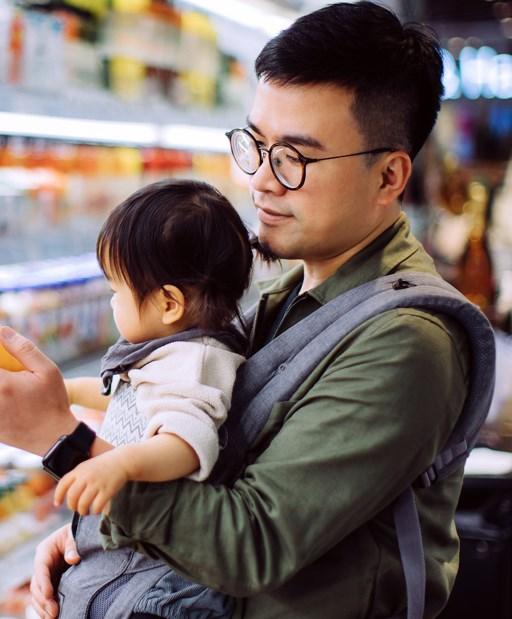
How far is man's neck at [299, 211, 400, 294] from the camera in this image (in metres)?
1.50

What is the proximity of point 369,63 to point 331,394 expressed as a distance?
0.51m

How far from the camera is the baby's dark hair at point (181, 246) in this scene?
1354mm

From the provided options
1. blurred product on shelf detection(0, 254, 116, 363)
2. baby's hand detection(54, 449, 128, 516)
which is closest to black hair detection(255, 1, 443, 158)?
baby's hand detection(54, 449, 128, 516)

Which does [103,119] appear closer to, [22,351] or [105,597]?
[22,351]

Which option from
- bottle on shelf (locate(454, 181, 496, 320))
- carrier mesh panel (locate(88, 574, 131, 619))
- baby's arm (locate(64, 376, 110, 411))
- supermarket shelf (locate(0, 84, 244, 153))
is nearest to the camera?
carrier mesh panel (locate(88, 574, 131, 619))

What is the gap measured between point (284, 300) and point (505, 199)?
4123mm

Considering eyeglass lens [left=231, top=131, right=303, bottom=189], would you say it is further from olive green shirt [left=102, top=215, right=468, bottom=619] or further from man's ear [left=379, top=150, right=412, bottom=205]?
olive green shirt [left=102, top=215, right=468, bottom=619]

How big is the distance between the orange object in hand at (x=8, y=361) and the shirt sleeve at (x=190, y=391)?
17 cm

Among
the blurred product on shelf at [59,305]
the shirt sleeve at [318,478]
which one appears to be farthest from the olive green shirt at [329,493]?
the blurred product on shelf at [59,305]

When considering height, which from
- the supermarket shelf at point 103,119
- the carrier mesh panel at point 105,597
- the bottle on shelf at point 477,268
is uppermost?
the supermarket shelf at point 103,119

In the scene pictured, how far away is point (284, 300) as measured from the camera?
1688 mm

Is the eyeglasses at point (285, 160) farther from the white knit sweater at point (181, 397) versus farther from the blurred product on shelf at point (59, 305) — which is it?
the blurred product on shelf at point (59, 305)

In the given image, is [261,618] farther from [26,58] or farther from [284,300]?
[26,58]

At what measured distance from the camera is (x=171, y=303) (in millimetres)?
1392
